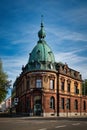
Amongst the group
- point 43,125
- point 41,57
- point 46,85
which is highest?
point 41,57

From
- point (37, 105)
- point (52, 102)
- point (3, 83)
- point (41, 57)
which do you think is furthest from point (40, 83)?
point (3, 83)

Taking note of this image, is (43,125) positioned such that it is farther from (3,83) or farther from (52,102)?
(52,102)

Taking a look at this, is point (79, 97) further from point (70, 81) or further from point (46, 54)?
point (46, 54)

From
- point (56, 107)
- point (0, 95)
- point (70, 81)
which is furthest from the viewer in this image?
point (70, 81)

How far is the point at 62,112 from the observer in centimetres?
7275

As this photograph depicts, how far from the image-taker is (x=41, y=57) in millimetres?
72312

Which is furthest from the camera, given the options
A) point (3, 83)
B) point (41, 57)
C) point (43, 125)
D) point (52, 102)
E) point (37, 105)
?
point (41, 57)

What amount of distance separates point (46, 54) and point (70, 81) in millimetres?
10695

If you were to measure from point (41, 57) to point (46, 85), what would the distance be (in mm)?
7274

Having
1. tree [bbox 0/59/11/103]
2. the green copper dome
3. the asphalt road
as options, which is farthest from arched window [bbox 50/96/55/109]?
the asphalt road

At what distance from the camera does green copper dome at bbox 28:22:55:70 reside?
70.4 metres

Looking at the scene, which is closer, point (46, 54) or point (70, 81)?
point (46, 54)

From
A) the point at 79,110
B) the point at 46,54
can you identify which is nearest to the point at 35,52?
the point at 46,54

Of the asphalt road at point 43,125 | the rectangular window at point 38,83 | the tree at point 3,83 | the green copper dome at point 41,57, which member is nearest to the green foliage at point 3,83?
the tree at point 3,83
